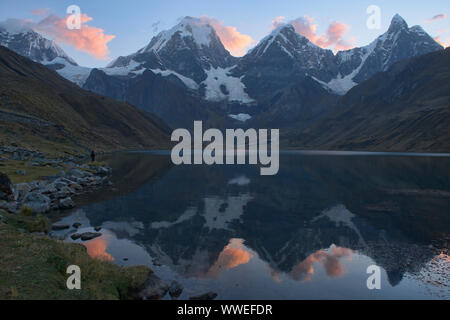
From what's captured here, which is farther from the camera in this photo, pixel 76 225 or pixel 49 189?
pixel 49 189

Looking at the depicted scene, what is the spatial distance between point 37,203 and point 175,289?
76.8 feet

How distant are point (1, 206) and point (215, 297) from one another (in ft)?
76.2

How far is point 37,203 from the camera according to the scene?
33250mm

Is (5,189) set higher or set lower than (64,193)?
lower

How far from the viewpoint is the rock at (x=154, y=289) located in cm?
1628

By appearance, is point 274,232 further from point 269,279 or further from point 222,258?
point 269,279

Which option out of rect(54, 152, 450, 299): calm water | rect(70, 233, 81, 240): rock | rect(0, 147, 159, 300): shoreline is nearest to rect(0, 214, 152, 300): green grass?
rect(0, 147, 159, 300): shoreline

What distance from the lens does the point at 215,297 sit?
55.8 ft

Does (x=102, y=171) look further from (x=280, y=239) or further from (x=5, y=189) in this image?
(x=280, y=239)

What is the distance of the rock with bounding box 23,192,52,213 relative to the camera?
32.3 m

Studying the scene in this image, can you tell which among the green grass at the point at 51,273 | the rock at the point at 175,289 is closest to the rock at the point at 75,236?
the green grass at the point at 51,273

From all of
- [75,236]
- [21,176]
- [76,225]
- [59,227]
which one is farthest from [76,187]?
[75,236]

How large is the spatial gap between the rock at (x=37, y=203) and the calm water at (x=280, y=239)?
Answer: 339 centimetres
